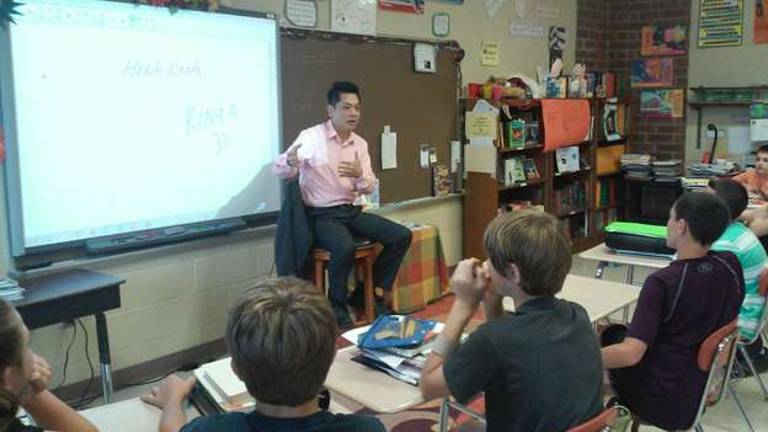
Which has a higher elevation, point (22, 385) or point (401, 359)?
point (22, 385)

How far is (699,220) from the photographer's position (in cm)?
218

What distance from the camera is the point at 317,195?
4.02 m

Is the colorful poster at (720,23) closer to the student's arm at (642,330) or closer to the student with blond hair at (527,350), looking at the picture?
the student's arm at (642,330)

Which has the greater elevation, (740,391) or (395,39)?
(395,39)

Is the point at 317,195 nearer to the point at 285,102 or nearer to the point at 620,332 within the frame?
the point at 285,102

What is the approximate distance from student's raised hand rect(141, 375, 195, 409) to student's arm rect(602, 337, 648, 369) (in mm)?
1123

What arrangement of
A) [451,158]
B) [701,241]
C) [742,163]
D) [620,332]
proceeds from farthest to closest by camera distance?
[742,163], [451,158], [620,332], [701,241]

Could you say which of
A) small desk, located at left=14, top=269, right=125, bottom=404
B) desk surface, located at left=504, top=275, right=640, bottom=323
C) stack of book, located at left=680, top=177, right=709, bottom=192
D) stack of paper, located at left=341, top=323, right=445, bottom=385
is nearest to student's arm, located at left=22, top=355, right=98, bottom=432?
stack of paper, located at left=341, top=323, right=445, bottom=385

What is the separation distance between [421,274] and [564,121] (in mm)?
2031

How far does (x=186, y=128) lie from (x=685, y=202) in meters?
2.31

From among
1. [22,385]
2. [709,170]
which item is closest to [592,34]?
[709,170]

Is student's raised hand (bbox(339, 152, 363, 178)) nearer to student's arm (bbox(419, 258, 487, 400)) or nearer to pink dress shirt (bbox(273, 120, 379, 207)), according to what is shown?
pink dress shirt (bbox(273, 120, 379, 207))

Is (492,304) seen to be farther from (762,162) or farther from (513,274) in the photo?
(762,162)

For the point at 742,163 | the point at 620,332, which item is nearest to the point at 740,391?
the point at 620,332
